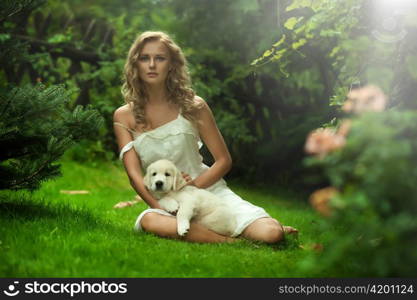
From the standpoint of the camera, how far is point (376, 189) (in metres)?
2.20

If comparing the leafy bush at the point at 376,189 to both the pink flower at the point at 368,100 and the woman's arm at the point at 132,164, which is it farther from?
the woman's arm at the point at 132,164

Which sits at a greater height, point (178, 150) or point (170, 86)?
point (170, 86)

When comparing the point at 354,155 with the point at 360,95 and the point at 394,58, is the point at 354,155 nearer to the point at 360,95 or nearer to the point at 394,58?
the point at 360,95

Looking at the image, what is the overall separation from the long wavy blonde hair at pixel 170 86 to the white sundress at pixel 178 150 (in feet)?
0.37

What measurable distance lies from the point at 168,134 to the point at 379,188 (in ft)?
8.74

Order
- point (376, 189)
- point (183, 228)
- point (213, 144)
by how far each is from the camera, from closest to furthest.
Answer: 1. point (376, 189)
2. point (183, 228)
3. point (213, 144)

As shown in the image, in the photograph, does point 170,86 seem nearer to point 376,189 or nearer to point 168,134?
point 168,134

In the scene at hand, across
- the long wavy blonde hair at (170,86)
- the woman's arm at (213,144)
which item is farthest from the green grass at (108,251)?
the long wavy blonde hair at (170,86)

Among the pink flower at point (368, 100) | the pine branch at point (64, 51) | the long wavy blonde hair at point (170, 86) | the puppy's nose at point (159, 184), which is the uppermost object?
the pine branch at point (64, 51)

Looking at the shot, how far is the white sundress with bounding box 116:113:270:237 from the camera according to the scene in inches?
182

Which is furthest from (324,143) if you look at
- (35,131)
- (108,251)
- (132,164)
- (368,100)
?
(35,131)

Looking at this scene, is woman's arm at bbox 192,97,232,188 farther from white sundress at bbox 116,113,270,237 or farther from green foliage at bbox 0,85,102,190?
green foliage at bbox 0,85,102,190

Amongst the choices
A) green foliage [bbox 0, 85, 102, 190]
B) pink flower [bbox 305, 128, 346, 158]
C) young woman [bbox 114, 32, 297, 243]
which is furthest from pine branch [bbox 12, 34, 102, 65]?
pink flower [bbox 305, 128, 346, 158]

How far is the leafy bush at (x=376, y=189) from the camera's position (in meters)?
2.19
